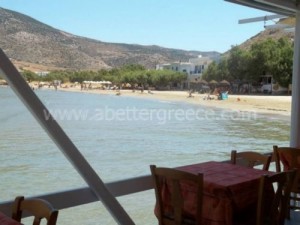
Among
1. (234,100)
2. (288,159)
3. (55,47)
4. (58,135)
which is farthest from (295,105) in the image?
(234,100)

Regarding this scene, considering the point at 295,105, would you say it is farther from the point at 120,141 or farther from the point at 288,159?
the point at 120,141

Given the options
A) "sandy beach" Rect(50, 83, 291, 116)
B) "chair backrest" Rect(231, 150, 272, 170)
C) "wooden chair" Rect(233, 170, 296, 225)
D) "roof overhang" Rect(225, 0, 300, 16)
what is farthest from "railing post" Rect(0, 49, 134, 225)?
"sandy beach" Rect(50, 83, 291, 116)

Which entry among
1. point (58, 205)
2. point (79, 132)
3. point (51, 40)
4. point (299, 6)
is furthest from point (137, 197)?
point (79, 132)

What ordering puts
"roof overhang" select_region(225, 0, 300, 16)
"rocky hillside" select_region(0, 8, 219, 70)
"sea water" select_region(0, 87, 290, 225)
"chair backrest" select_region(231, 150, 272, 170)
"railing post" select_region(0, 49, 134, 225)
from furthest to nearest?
1. "sea water" select_region(0, 87, 290, 225)
2. "rocky hillside" select_region(0, 8, 219, 70)
3. "roof overhang" select_region(225, 0, 300, 16)
4. "chair backrest" select_region(231, 150, 272, 170)
5. "railing post" select_region(0, 49, 134, 225)

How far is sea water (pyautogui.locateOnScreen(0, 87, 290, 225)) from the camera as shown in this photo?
8.30 m

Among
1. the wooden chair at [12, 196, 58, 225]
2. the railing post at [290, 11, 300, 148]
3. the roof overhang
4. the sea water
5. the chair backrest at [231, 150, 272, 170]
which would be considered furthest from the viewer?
the sea water

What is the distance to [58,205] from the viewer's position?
5.93 ft

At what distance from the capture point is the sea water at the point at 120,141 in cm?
830

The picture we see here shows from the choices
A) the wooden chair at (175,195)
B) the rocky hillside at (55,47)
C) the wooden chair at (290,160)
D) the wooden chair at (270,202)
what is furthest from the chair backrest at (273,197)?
the rocky hillside at (55,47)

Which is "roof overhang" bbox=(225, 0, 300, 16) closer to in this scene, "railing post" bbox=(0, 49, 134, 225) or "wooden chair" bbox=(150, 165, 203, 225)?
"wooden chair" bbox=(150, 165, 203, 225)

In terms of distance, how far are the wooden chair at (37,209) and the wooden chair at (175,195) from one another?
0.71m

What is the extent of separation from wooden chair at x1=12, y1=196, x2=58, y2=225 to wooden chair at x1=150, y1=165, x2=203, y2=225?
0.71 meters

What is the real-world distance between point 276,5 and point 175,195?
185cm

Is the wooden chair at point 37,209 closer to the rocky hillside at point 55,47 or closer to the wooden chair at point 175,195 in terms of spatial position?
the wooden chair at point 175,195
